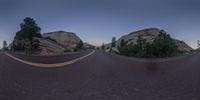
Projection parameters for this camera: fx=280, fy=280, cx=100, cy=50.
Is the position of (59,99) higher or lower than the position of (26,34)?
lower

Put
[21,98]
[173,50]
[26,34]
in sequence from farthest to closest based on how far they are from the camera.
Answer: [173,50]
[26,34]
[21,98]

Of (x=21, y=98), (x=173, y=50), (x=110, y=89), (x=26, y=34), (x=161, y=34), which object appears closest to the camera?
(x=21, y=98)

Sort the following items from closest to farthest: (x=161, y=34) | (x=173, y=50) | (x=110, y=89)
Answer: (x=110, y=89) < (x=173, y=50) < (x=161, y=34)

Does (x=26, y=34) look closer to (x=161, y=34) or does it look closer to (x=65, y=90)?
(x=65, y=90)

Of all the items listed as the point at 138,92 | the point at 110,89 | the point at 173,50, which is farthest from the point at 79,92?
the point at 173,50

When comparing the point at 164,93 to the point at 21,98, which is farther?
the point at 164,93

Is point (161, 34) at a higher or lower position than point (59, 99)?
higher

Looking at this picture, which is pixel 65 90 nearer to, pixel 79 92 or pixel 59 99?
pixel 79 92

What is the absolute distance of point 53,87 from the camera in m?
5.14

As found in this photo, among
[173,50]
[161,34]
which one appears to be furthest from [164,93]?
[161,34]

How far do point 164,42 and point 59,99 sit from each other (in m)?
67.8

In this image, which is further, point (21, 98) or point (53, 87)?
point (53, 87)

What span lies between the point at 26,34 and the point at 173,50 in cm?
4739

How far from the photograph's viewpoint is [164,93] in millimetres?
4707
